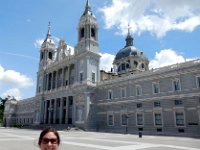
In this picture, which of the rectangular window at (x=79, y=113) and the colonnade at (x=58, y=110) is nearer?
the rectangular window at (x=79, y=113)

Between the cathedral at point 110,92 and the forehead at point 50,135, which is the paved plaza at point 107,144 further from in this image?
the cathedral at point 110,92

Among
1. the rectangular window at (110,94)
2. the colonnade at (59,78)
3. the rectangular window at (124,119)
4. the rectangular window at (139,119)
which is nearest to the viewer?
the rectangular window at (139,119)

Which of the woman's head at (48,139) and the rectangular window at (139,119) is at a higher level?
the woman's head at (48,139)

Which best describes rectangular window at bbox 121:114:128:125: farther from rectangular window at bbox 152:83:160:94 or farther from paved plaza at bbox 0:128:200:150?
paved plaza at bbox 0:128:200:150

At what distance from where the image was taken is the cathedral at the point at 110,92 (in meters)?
36.7

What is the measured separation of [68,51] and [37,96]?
704 inches

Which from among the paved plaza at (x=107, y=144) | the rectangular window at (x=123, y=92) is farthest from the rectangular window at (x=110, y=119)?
the paved plaza at (x=107, y=144)

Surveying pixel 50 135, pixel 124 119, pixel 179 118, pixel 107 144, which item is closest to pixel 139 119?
pixel 124 119

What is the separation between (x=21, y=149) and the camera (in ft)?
50.7

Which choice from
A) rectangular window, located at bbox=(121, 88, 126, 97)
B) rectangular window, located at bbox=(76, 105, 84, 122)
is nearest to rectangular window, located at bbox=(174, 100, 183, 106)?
rectangular window, located at bbox=(121, 88, 126, 97)

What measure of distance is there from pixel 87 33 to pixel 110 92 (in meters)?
16.5

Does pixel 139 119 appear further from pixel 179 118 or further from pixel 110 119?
pixel 179 118

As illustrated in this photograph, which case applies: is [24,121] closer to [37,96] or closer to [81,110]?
[37,96]

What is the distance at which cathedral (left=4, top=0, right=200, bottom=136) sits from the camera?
36688 millimetres
